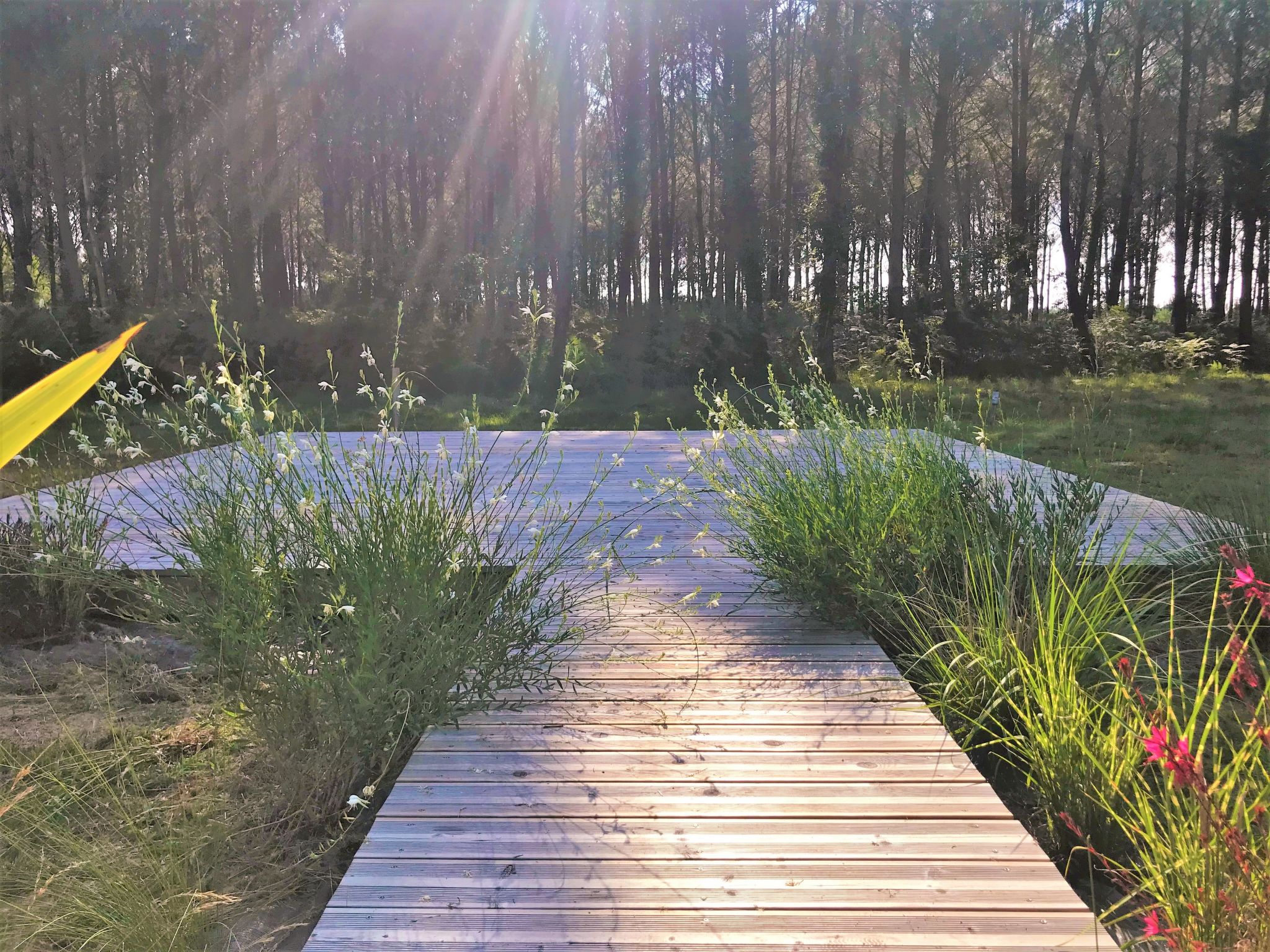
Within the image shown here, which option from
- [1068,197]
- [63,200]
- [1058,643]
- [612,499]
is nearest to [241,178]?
[63,200]

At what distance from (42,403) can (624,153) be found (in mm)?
14432

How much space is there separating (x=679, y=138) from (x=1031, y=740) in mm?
20340

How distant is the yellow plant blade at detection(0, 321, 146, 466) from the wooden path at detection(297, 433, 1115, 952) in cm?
99

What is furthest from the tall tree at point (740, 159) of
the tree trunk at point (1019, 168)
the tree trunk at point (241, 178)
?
the tree trunk at point (241, 178)

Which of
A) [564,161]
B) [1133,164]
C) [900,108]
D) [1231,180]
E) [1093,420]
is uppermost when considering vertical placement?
[900,108]

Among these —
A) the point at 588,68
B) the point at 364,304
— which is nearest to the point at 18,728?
the point at 364,304

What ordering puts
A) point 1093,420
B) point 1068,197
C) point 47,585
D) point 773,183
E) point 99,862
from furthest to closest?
point 773,183, point 1068,197, point 1093,420, point 47,585, point 99,862

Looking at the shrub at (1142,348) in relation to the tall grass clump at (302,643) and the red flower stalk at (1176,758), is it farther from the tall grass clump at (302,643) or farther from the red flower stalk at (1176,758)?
the red flower stalk at (1176,758)

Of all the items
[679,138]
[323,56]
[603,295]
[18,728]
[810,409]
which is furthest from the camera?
[603,295]

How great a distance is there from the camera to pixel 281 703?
184cm

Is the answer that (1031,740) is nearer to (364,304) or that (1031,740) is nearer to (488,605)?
(488,605)

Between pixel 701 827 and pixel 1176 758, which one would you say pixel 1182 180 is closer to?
pixel 701 827

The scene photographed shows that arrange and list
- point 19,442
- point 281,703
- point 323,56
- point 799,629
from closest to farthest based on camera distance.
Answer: point 19,442, point 281,703, point 799,629, point 323,56

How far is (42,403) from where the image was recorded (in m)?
0.56
